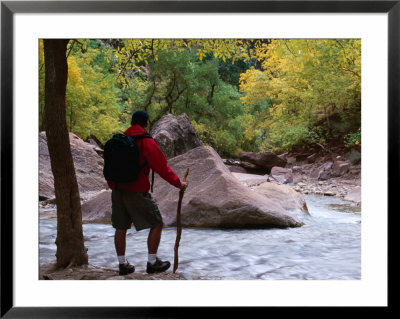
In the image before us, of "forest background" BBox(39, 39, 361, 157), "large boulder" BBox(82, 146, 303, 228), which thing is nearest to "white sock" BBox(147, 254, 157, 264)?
"large boulder" BBox(82, 146, 303, 228)

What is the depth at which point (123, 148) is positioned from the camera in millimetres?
4086

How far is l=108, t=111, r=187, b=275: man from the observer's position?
4156mm

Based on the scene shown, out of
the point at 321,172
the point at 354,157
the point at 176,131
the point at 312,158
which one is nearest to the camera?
the point at 354,157

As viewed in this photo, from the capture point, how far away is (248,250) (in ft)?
16.1

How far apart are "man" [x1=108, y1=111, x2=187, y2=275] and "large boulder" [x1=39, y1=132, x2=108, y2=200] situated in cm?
48

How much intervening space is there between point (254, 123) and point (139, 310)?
9.26 feet

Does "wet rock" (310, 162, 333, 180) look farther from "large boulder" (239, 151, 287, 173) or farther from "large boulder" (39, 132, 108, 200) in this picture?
"large boulder" (39, 132, 108, 200)

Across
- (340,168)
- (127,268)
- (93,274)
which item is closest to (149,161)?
(127,268)

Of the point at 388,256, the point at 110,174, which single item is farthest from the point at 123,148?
the point at 388,256

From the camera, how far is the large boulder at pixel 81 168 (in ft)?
14.2

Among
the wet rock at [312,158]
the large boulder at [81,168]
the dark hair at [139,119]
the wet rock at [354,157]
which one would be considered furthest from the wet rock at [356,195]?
the large boulder at [81,168]

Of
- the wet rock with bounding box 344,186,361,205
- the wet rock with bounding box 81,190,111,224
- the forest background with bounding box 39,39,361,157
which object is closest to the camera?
the forest background with bounding box 39,39,361,157

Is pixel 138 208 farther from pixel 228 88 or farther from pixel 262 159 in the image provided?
pixel 262 159

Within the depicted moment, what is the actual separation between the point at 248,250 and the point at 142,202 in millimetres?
1332
